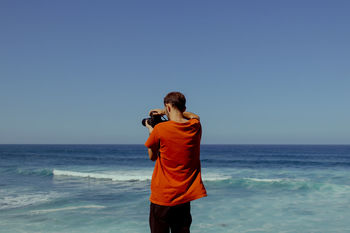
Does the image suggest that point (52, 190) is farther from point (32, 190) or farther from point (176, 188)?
point (176, 188)

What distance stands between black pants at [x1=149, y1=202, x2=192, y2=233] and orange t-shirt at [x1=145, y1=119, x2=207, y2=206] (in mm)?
51

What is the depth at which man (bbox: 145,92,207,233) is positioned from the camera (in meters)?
2.39

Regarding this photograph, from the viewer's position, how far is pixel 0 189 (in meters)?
13.1

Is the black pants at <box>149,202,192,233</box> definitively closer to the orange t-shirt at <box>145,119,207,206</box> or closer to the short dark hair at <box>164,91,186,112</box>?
the orange t-shirt at <box>145,119,207,206</box>

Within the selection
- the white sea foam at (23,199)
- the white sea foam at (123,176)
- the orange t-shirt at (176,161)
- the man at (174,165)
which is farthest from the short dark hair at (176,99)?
the white sea foam at (123,176)

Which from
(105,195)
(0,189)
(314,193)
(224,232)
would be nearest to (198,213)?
(224,232)

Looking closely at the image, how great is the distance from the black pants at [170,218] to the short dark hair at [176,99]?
2.43 ft

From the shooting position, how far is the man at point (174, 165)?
239 centimetres

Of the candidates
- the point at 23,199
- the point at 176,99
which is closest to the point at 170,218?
the point at 176,99

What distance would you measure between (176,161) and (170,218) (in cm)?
45

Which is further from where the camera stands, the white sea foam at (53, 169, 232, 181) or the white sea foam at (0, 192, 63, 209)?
the white sea foam at (53, 169, 232, 181)

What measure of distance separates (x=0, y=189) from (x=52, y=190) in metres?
2.02

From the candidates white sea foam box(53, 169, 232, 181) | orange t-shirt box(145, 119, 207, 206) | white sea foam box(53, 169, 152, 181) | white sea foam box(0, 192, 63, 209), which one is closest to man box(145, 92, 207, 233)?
orange t-shirt box(145, 119, 207, 206)

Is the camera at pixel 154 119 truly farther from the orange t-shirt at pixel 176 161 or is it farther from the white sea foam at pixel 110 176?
the white sea foam at pixel 110 176
